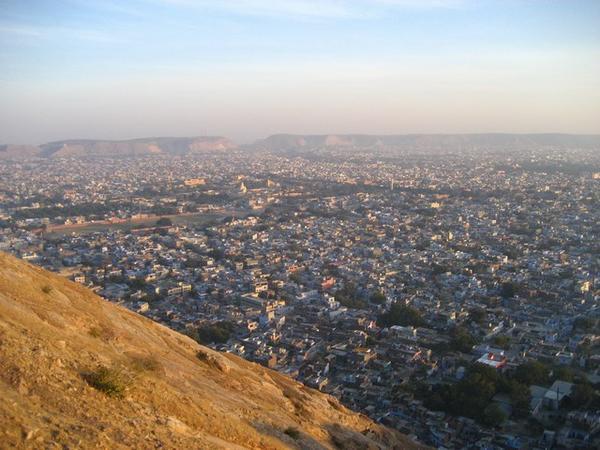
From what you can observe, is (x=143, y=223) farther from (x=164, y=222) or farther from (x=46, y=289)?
(x=46, y=289)

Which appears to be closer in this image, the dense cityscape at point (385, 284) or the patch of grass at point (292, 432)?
the patch of grass at point (292, 432)

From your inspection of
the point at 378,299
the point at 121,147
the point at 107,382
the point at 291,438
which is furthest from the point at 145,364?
the point at 121,147

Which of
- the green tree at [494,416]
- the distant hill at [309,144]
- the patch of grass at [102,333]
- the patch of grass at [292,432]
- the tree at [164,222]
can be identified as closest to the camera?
the patch of grass at [292,432]

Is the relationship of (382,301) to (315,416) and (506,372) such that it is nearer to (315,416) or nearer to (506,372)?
(506,372)

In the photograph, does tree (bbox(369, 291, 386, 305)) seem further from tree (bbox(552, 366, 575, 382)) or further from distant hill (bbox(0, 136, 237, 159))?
distant hill (bbox(0, 136, 237, 159))

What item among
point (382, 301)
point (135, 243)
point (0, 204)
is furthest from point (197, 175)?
point (382, 301)

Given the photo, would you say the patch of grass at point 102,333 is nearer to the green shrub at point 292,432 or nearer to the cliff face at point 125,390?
the cliff face at point 125,390

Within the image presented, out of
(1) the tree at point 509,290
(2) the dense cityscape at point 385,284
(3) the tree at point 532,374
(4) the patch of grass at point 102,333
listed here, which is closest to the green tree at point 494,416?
(2) the dense cityscape at point 385,284
